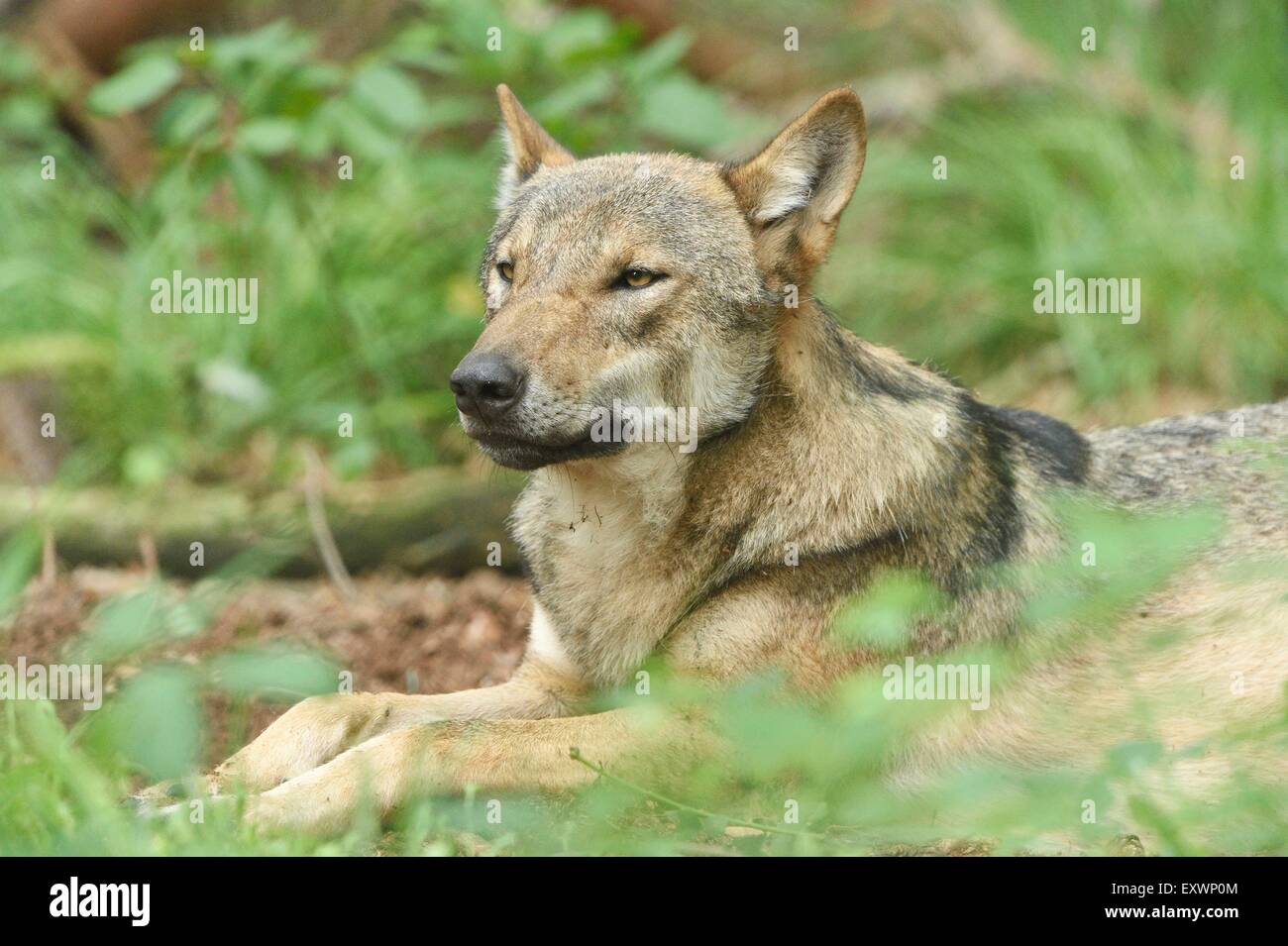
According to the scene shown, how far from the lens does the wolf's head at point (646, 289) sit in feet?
15.3

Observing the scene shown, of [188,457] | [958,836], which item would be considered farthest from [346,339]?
[958,836]

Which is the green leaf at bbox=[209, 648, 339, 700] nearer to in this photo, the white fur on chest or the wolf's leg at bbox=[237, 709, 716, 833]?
the wolf's leg at bbox=[237, 709, 716, 833]

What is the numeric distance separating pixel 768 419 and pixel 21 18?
8104mm

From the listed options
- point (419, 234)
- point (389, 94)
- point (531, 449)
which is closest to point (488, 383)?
point (531, 449)

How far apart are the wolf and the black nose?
11mm

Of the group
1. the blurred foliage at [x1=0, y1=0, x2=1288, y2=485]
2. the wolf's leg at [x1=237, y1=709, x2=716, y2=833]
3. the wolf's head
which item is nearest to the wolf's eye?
the wolf's head

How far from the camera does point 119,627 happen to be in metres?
3.16

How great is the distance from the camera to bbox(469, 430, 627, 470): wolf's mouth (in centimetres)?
465

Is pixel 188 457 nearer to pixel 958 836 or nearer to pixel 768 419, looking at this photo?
pixel 768 419

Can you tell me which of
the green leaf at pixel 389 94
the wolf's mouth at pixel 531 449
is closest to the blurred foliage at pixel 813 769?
the wolf's mouth at pixel 531 449

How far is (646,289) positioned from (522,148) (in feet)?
4.21

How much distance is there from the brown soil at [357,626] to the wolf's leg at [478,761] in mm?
1321

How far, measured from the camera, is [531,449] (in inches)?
184

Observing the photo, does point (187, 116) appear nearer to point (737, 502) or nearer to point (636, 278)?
point (636, 278)
